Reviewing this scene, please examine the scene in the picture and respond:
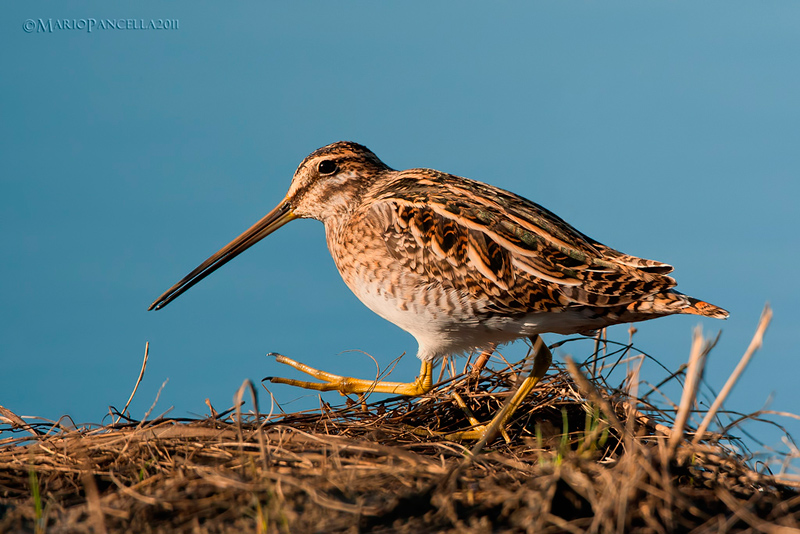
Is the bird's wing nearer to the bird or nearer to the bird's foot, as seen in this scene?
the bird

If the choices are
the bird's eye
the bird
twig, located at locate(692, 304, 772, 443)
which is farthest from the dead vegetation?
the bird's eye

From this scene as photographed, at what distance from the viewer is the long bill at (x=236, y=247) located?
284 inches

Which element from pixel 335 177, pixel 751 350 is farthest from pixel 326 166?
pixel 751 350

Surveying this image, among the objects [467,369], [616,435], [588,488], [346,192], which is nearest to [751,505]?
[588,488]

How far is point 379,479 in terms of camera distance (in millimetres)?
3691

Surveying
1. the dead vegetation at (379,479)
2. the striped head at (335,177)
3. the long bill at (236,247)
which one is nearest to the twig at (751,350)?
the dead vegetation at (379,479)

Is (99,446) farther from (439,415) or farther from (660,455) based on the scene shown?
(660,455)

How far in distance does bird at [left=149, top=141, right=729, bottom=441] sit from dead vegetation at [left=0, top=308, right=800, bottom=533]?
1.85 feet

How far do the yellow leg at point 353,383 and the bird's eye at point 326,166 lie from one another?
1684 millimetres

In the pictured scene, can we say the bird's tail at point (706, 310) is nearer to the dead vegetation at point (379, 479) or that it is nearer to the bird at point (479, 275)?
the bird at point (479, 275)

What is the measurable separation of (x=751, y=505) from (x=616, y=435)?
5.55 ft

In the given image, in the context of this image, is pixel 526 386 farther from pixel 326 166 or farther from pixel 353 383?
pixel 326 166

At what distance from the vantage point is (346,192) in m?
6.60

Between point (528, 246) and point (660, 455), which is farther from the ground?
point (528, 246)
